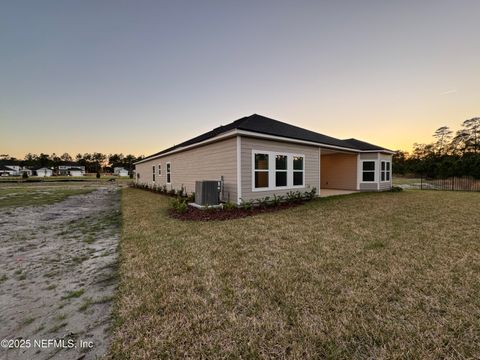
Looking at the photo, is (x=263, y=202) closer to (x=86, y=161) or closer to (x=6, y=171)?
(x=6, y=171)

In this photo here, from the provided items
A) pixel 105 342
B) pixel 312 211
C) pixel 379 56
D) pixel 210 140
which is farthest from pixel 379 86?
pixel 105 342

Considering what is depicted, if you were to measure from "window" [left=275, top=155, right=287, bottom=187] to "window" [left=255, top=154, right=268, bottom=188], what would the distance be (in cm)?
62

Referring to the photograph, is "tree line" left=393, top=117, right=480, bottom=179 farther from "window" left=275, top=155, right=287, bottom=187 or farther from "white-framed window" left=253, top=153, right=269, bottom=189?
"white-framed window" left=253, top=153, right=269, bottom=189

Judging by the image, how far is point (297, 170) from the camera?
31.9 feet

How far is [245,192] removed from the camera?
7.82 m

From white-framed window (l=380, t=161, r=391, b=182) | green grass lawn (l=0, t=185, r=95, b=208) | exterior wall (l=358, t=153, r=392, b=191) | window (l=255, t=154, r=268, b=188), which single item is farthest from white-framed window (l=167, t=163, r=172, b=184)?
white-framed window (l=380, t=161, r=391, b=182)

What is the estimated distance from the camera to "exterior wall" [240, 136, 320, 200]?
774 cm

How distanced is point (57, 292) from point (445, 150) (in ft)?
218

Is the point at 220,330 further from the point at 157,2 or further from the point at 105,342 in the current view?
the point at 157,2

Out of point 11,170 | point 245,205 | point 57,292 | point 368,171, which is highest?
point 11,170

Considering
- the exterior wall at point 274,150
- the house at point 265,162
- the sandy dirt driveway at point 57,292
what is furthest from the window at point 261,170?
the sandy dirt driveway at point 57,292

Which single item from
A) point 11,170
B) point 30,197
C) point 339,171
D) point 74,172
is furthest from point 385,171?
point 11,170

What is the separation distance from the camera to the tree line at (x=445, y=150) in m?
28.4

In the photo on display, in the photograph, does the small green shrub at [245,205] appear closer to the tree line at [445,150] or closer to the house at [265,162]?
the house at [265,162]
